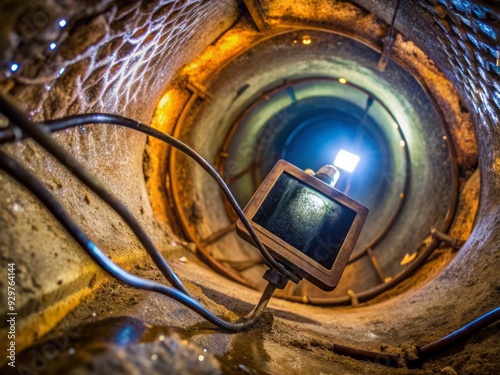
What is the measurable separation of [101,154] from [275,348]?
1.98 metres

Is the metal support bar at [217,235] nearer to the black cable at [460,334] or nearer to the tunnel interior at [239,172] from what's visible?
the tunnel interior at [239,172]

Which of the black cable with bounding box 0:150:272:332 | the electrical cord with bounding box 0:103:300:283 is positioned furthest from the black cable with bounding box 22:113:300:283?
the black cable with bounding box 0:150:272:332

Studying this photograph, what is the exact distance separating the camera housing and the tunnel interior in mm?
505

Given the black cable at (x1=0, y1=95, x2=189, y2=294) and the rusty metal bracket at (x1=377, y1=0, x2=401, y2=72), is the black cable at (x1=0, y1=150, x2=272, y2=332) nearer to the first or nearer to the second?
the black cable at (x1=0, y1=95, x2=189, y2=294)

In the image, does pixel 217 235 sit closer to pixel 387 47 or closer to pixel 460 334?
pixel 387 47

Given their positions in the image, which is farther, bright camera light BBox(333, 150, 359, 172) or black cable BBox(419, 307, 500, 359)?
bright camera light BBox(333, 150, 359, 172)

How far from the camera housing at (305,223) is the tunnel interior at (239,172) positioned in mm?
505

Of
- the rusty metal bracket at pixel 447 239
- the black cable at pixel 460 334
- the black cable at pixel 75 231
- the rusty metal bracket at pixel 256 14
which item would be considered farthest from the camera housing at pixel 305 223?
the rusty metal bracket at pixel 256 14

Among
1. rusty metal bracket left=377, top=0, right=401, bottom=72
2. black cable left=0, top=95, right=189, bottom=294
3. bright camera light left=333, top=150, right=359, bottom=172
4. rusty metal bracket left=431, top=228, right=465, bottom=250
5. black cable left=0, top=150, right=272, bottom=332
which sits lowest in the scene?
black cable left=0, top=150, right=272, bottom=332

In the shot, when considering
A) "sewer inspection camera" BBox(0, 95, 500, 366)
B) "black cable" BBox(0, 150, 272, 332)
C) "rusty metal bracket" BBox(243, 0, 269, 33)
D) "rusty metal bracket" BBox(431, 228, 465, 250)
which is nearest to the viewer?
"black cable" BBox(0, 150, 272, 332)

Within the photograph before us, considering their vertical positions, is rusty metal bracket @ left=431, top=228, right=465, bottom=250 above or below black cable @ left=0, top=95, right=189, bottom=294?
above

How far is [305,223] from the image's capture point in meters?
2.83

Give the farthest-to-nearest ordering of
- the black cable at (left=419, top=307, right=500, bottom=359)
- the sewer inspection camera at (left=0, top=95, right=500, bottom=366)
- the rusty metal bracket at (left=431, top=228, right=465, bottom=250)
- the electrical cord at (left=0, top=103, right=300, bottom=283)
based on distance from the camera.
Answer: the rusty metal bracket at (left=431, top=228, right=465, bottom=250)
the sewer inspection camera at (left=0, top=95, right=500, bottom=366)
the black cable at (left=419, top=307, right=500, bottom=359)
the electrical cord at (left=0, top=103, right=300, bottom=283)

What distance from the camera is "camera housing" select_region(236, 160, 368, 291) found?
2.65m
